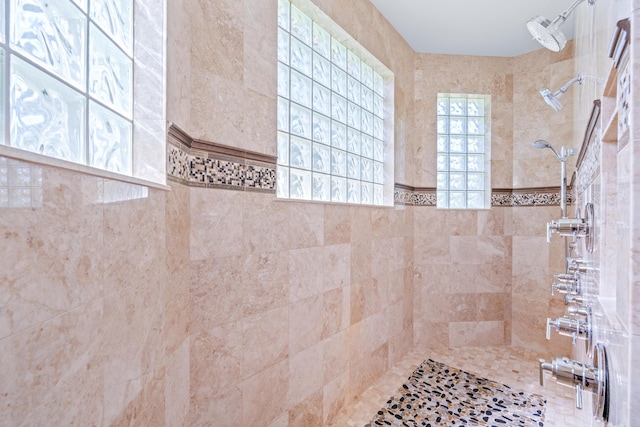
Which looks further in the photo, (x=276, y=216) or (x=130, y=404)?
(x=276, y=216)

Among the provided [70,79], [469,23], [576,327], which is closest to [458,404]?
[576,327]

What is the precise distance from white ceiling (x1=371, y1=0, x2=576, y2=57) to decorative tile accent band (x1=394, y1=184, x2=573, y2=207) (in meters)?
1.49

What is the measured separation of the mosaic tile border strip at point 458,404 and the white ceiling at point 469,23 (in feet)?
10.4

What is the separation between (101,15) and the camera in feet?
2.97

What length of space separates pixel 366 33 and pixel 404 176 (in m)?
1.37

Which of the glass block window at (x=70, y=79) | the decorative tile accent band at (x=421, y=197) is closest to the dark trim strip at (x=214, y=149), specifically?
the glass block window at (x=70, y=79)

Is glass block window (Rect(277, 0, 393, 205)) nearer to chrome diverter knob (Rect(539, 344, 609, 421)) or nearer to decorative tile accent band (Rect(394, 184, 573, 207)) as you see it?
decorative tile accent band (Rect(394, 184, 573, 207))

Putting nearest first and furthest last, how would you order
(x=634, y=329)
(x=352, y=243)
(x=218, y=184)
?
1. (x=634, y=329)
2. (x=218, y=184)
3. (x=352, y=243)

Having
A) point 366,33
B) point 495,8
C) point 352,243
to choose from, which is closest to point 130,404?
point 352,243

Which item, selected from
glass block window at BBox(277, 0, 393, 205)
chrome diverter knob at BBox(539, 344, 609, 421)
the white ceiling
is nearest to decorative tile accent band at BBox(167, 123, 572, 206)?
glass block window at BBox(277, 0, 393, 205)

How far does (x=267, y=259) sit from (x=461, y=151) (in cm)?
276

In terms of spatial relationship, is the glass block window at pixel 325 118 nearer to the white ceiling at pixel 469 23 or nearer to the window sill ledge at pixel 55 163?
the white ceiling at pixel 469 23

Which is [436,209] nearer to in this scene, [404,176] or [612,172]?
[404,176]

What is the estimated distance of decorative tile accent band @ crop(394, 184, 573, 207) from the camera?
122 inches
